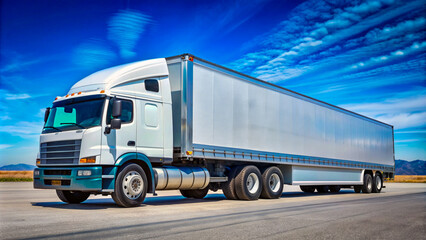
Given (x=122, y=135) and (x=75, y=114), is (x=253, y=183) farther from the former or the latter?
(x=75, y=114)

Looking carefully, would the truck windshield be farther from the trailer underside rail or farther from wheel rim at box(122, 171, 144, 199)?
the trailer underside rail

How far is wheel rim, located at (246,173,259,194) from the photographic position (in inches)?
558

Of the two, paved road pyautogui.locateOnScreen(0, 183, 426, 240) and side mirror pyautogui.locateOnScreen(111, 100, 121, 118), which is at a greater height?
side mirror pyautogui.locateOnScreen(111, 100, 121, 118)

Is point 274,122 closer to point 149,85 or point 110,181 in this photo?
point 149,85

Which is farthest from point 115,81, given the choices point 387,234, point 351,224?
point 387,234

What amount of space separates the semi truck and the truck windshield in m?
0.03

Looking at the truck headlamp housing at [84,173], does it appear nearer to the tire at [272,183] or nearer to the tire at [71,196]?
the tire at [71,196]

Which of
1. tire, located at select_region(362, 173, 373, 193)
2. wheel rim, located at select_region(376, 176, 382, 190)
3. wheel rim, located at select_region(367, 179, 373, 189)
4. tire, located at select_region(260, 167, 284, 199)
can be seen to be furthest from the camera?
wheel rim, located at select_region(376, 176, 382, 190)

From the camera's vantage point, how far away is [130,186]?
10305 millimetres

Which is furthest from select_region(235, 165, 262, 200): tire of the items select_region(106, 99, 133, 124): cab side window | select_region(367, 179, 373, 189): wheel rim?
select_region(367, 179, 373, 189): wheel rim

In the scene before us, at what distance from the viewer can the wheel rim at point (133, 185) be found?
33.6 feet

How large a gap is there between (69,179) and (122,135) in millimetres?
1632

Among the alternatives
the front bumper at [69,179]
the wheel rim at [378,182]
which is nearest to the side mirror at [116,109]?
the front bumper at [69,179]

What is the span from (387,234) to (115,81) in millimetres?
7230
